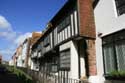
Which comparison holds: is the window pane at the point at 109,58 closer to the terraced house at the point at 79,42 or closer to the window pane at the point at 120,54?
the window pane at the point at 120,54

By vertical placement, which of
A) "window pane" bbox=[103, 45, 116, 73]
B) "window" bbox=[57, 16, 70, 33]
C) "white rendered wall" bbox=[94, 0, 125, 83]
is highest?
"window" bbox=[57, 16, 70, 33]

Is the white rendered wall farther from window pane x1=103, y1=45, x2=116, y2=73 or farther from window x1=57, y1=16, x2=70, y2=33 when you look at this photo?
window x1=57, y1=16, x2=70, y2=33

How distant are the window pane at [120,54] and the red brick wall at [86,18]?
3.26 metres

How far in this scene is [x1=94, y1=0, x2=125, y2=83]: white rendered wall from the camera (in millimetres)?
11781

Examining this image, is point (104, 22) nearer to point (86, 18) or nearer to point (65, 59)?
point (86, 18)

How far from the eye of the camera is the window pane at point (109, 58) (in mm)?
11929

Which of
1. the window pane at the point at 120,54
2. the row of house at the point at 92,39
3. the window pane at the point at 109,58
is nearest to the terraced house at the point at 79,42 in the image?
the row of house at the point at 92,39

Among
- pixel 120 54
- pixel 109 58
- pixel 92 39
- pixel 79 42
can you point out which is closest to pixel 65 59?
pixel 79 42

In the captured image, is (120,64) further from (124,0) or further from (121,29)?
(124,0)

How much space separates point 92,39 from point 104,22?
189cm

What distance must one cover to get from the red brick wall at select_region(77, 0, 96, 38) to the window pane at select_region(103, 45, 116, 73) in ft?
7.35

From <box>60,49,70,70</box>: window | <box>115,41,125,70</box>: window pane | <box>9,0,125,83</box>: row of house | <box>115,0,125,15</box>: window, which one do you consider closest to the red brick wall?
<box>9,0,125,83</box>: row of house

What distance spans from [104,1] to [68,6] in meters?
4.32

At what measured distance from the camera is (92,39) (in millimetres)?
14500
